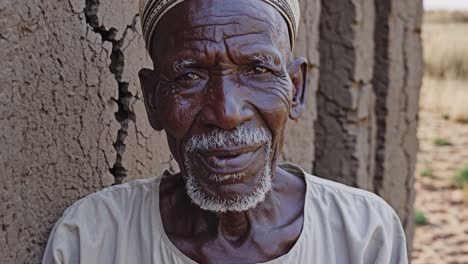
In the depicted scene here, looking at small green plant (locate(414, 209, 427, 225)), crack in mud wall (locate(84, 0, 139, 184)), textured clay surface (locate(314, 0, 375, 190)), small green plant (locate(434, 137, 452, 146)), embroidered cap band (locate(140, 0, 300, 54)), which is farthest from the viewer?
small green plant (locate(434, 137, 452, 146))

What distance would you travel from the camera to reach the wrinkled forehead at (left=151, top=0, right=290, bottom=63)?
192 cm

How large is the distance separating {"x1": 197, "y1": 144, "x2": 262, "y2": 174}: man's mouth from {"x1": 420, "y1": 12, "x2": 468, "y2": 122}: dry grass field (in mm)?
9218

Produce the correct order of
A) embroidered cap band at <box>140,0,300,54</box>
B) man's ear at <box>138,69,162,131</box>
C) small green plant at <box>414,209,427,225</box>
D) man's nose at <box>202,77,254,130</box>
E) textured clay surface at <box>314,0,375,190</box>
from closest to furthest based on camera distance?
man's nose at <box>202,77,254,130</box> → embroidered cap band at <box>140,0,300,54</box> → man's ear at <box>138,69,162,131</box> → textured clay surface at <box>314,0,375,190</box> → small green plant at <box>414,209,427,225</box>

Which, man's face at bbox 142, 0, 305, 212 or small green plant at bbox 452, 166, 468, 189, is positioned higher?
man's face at bbox 142, 0, 305, 212

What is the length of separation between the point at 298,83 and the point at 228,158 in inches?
16.3

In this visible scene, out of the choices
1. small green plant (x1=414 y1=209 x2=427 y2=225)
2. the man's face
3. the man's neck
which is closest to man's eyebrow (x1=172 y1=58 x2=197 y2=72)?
the man's face

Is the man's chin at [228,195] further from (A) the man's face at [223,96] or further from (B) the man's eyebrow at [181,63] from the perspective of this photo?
(B) the man's eyebrow at [181,63]

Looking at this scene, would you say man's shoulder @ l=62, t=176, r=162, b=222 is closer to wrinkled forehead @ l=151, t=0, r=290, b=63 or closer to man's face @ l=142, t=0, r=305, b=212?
man's face @ l=142, t=0, r=305, b=212

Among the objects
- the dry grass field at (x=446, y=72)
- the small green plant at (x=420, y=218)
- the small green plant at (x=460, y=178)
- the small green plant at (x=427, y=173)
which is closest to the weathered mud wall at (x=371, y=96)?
the small green plant at (x=420, y=218)

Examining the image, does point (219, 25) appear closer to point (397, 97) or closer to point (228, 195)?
point (228, 195)

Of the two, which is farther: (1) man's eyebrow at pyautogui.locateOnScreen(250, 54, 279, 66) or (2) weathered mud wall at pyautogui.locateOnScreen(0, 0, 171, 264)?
(2) weathered mud wall at pyautogui.locateOnScreen(0, 0, 171, 264)

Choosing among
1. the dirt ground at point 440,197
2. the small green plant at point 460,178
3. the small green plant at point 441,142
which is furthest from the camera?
the small green plant at point 441,142

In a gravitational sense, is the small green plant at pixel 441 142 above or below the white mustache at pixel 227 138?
below

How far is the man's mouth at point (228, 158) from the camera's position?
1.90 metres
